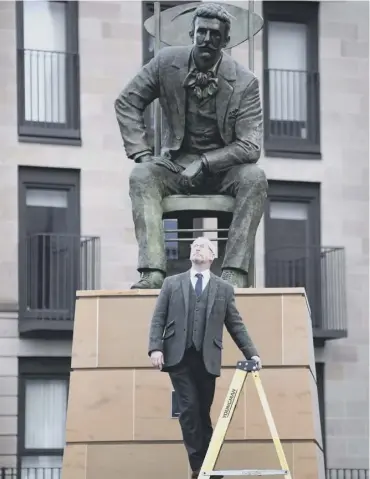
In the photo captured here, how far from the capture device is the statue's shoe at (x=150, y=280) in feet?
58.0

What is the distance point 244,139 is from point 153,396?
2.65 m

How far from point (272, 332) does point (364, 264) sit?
824 inches

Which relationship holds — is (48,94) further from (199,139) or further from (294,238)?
(199,139)

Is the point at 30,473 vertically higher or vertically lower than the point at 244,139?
lower

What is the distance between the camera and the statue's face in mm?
17703

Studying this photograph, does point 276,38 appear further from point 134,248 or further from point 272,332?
point 272,332

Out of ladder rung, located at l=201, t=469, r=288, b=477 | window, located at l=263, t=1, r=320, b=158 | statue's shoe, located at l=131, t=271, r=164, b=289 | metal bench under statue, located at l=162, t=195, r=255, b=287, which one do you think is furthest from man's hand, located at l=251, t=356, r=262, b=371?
window, located at l=263, t=1, r=320, b=158

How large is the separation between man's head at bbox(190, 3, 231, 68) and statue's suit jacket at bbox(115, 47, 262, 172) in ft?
0.79

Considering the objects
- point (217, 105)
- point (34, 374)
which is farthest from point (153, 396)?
point (34, 374)

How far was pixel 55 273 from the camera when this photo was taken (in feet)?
118

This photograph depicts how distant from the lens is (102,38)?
121ft

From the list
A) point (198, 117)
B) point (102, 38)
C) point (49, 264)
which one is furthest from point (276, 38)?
point (198, 117)

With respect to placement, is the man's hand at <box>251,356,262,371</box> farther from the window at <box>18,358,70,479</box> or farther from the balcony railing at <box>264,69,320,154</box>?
the balcony railing at <box>264,69,320,154</box>

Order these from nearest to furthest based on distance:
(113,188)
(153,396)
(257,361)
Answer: (257,361)
(153,396)
(113,188)
